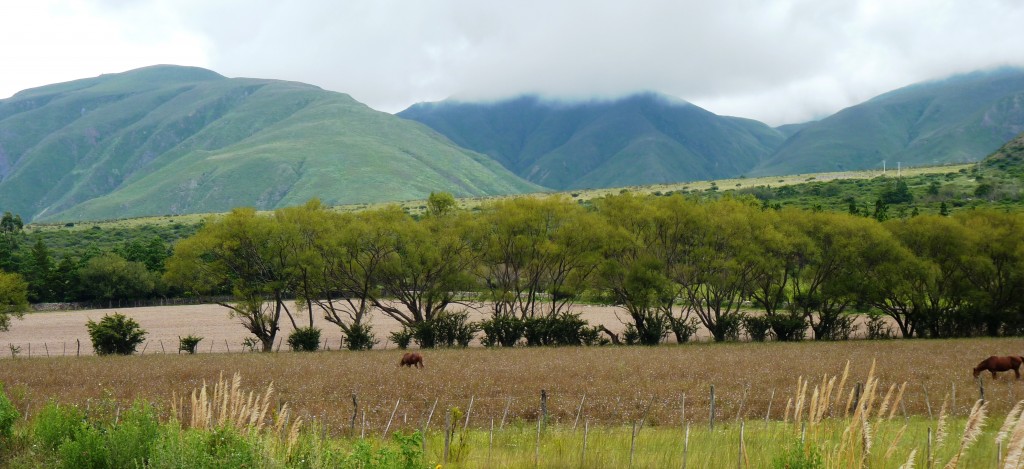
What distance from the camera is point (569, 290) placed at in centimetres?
6172

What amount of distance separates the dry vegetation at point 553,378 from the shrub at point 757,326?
4589mm

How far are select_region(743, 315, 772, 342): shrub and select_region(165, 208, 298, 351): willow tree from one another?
120 ft

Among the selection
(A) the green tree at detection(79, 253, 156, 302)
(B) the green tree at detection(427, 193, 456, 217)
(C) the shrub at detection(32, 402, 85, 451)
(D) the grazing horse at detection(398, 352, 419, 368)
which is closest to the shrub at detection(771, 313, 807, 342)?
(B) the green tree at detection(427, 193, 456, 217)

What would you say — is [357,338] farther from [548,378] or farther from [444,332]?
[548,378]

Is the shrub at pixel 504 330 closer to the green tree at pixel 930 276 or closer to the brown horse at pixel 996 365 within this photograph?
the green tree at pixel 930 276

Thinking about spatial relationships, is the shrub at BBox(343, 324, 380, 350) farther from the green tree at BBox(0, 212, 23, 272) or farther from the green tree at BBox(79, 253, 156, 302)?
the green tree at BBox(79, 253, 156, 302)

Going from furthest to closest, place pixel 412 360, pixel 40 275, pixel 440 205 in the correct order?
pixel 40 275 → pixel 440 205 → pixel 412 360

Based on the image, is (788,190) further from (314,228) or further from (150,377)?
(150,377)

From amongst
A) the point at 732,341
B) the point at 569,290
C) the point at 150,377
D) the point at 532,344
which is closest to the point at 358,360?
the point at 150,377

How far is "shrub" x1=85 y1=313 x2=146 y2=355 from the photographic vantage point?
55.3 metres

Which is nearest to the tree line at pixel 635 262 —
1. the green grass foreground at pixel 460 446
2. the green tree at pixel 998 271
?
the green tree at pixel 998 271

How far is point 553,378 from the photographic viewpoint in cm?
3484

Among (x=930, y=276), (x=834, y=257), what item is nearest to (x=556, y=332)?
(x=834, y=257)

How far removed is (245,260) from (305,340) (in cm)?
885
